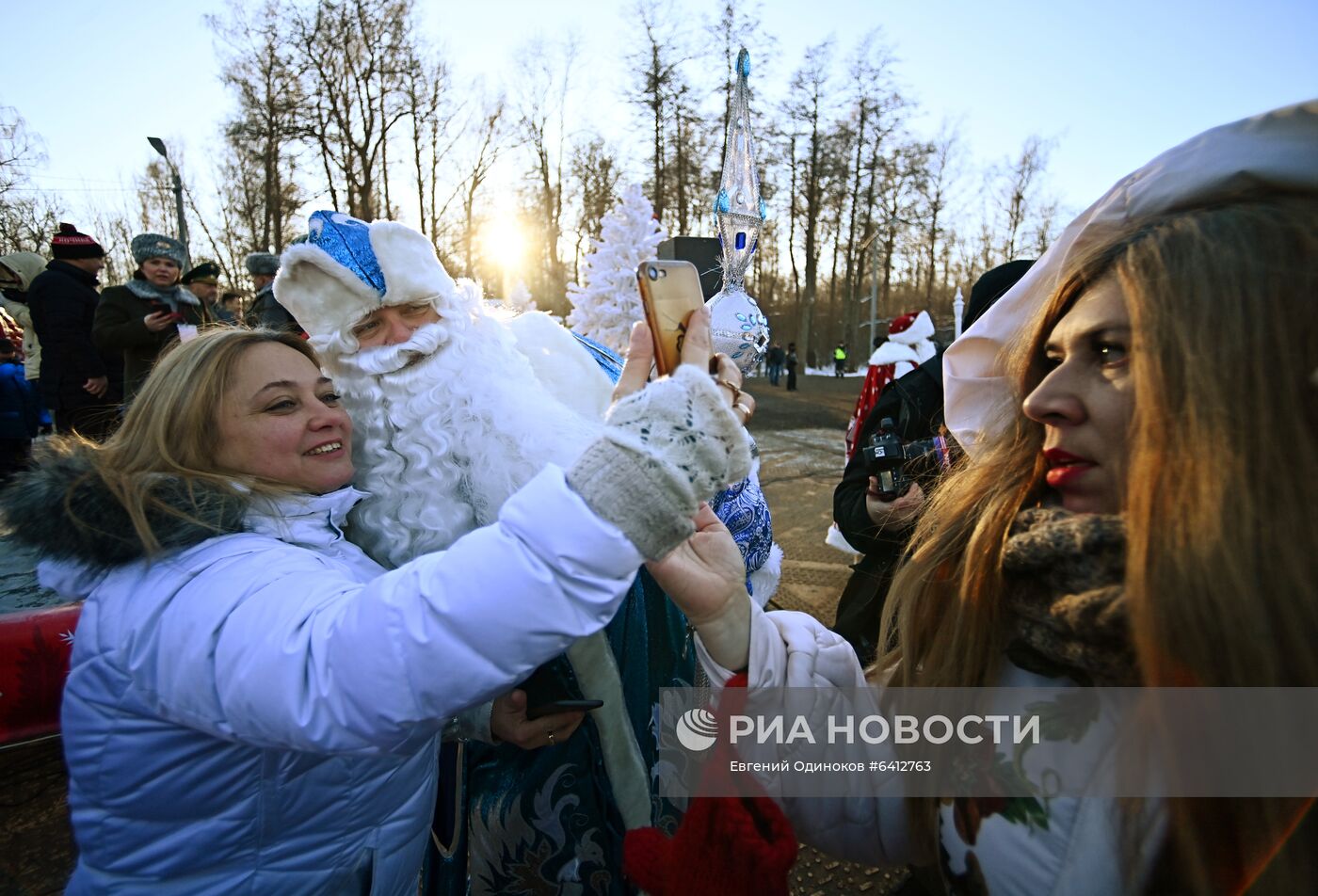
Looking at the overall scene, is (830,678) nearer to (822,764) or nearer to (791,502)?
(822,764)

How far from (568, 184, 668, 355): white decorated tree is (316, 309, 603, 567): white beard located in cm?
460

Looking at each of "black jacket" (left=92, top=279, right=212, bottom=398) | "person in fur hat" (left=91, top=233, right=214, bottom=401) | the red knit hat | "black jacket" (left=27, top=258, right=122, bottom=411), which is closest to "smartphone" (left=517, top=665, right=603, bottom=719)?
"person in fur hat" (left=91, top=233, right=214, bottom=401)

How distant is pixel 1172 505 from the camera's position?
850 mm

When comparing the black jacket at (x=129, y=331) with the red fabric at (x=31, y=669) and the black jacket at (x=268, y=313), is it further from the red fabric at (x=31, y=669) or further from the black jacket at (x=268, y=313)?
the red fabric at (x=31, y=669)

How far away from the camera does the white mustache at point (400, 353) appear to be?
194 cm

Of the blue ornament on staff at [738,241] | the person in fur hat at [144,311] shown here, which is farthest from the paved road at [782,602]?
the blue ornament on staff at [738,241]

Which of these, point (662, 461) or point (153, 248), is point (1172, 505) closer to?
point (662, 461)

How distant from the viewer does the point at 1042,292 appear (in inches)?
51.1

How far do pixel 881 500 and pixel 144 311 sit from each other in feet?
18.4

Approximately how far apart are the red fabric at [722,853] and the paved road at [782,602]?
126 cm

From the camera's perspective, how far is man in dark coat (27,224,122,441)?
4.91 meters

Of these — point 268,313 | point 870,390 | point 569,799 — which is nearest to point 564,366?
point 569,799

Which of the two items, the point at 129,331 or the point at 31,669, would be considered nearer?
the point at 31,669

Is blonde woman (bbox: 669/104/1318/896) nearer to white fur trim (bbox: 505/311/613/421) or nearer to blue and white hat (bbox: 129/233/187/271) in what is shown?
white fur trim (bbox: 505/311/613/421)
